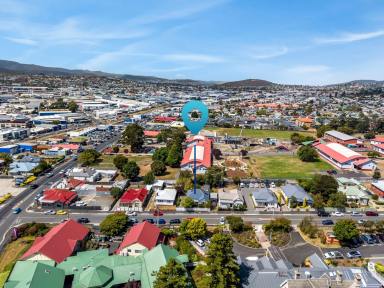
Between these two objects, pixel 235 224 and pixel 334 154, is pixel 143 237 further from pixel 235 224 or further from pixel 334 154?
pixel 334 154

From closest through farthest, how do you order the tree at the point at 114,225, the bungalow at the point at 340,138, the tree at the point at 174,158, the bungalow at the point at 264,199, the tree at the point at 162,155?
1. the tree at the point at 114,225
2. the bungalow at the point at 264,199
3. the tree at the point at 174,158
4. the tree at the point at 162,155
5. the bungalow at the point at 340,138

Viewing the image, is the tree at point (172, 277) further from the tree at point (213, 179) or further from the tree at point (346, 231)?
the tree at point (213, 179)

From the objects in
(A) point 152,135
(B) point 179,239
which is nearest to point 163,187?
(B) point 179,239

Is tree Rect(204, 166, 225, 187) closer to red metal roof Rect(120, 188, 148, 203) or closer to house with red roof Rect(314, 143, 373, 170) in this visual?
red metal roof Rect(120, 188, 148, 203)

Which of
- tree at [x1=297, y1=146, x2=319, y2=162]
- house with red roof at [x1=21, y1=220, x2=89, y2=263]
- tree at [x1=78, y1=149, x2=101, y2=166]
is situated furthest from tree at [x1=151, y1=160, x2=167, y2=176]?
tree at [x1=297, y1=146, x2=319, y2=162]

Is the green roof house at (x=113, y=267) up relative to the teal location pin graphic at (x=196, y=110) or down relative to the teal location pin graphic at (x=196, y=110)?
down

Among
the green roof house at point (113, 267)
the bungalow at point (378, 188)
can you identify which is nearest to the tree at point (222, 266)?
the green roof house at point (113, 267)

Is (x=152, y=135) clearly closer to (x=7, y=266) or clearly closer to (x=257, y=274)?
(x=7, y=266)
